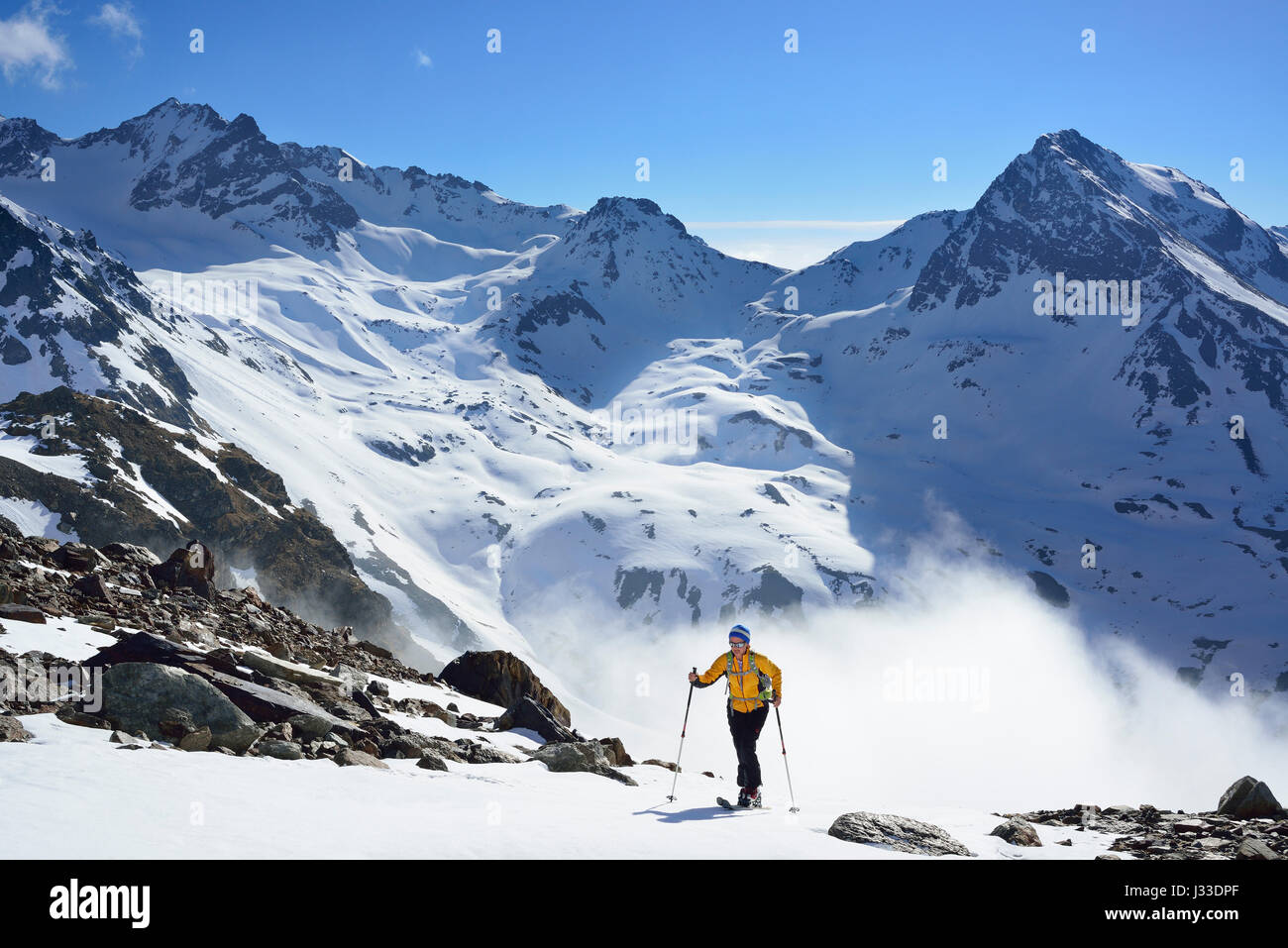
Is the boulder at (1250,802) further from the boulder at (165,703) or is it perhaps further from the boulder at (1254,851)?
the boulder at (165,703)

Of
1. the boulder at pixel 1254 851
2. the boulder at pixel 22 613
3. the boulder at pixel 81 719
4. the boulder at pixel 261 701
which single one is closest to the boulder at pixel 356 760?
the boulder at pixel 261 701

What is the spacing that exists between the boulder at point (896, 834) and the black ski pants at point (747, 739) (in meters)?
2.69

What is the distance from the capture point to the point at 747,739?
14.9m

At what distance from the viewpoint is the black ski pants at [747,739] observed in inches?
563

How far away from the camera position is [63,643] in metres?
14.9

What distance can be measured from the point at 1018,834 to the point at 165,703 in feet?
40.3

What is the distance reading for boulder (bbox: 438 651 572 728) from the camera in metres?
25.2

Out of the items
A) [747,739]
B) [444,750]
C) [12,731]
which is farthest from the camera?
[747,739]

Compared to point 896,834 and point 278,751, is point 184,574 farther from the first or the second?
point 896,834

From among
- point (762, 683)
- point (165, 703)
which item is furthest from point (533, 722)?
point (165, 703)

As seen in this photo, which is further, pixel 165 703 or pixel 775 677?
pixel 775 677
